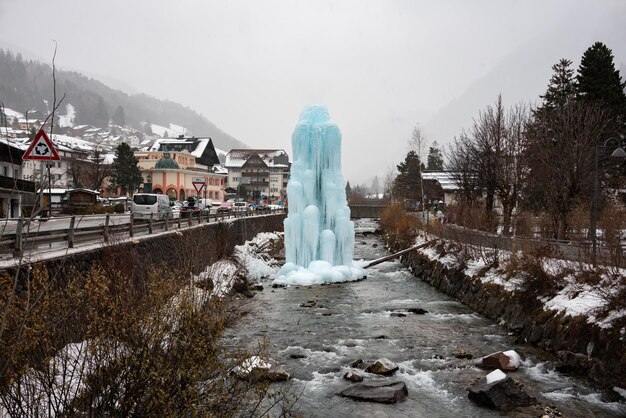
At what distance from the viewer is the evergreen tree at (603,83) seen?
33000 mm

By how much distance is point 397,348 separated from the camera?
14023mm

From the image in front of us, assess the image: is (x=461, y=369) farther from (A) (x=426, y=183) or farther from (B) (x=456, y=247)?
(A) (x=426, y=183)

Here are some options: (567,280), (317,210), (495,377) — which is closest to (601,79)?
(317,210)

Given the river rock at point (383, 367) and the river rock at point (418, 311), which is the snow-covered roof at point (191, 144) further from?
the river rock at point (383, 367)

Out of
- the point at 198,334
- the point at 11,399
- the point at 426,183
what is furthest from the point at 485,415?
the point at 426,183

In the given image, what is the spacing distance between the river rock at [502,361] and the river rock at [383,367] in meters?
2.33

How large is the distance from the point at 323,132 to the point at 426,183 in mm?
47132

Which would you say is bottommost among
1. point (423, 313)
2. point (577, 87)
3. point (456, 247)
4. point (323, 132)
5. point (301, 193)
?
point (423, 313)

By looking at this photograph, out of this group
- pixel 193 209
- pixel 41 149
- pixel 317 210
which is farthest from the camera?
pixel 193 209

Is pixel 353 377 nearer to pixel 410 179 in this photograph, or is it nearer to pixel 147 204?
pixel 147 204

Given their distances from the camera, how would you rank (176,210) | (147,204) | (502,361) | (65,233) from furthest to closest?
(176,210) → (147,204) → (65,233) → (502,361)

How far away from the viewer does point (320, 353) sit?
13.5 m

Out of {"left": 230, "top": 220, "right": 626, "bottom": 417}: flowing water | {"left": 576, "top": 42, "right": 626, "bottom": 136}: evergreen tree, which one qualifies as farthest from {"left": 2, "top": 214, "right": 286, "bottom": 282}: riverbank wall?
{"left": 576, "top": 42, "right": 626, "bottom": 136}: evergreen tree

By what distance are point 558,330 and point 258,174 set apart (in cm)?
9245
